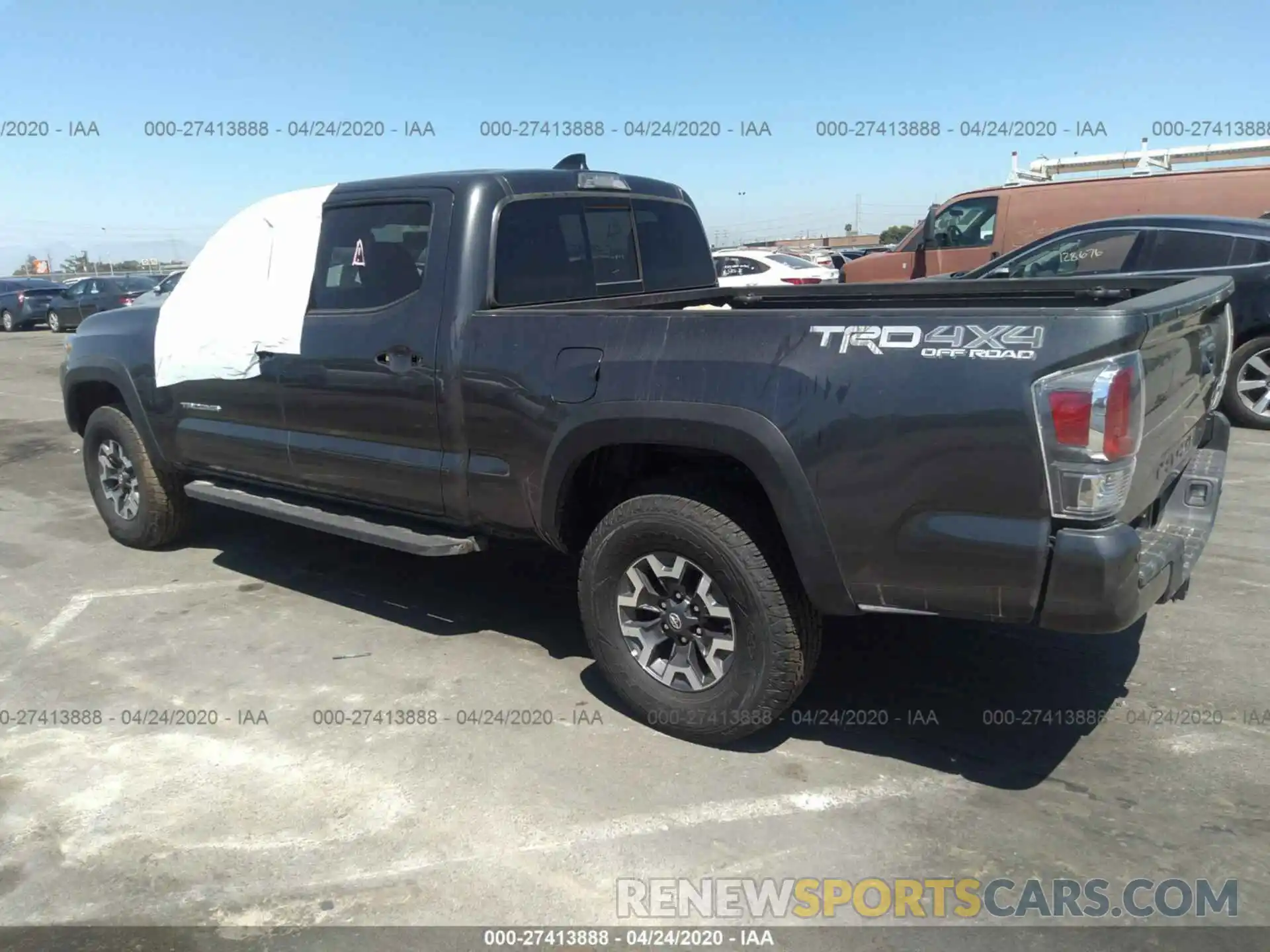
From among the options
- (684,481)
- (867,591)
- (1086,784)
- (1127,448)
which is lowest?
(1086,784)

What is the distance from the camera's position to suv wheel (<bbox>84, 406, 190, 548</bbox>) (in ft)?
19.0

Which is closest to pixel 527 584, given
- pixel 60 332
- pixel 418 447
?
pixel 418 447

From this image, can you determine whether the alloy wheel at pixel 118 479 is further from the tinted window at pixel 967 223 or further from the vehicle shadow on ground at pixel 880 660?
the tinted window at pixel 967 223

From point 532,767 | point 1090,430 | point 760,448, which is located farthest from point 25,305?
point 1090,430

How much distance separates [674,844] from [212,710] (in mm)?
2066

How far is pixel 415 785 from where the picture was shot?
133 inches

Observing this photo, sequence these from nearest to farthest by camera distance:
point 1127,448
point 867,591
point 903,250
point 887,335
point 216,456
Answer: point 1127,448
point 887,335
point 867,591
point 216,456
point 903,250

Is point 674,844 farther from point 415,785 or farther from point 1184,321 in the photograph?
point 1184,321

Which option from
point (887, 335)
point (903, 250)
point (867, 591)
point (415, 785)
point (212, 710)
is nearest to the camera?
point (887, 335)

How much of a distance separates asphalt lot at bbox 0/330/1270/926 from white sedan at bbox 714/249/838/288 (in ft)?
40.7

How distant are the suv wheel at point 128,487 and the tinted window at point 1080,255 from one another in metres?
→ 7.09

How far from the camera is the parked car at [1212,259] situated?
26.3 ft

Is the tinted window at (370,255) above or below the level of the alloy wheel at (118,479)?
above

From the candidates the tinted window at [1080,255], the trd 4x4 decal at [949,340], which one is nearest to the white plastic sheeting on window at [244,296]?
the trd 4x4 decal at [949,340]
